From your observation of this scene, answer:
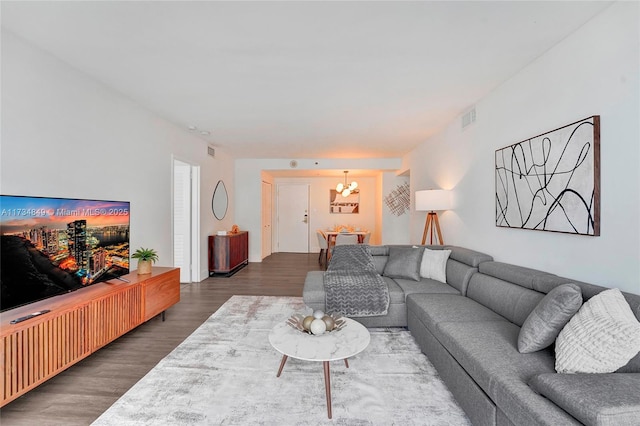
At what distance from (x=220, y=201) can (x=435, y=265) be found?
14.1ft

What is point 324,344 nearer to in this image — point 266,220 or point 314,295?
point 314,295

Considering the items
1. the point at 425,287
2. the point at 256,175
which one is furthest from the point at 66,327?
the point at 256,175

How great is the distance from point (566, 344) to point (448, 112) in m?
2.88

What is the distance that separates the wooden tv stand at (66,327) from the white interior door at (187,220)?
1908 mm

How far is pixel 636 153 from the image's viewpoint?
5.23ft

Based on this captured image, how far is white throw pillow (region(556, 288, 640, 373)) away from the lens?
4.12 feet

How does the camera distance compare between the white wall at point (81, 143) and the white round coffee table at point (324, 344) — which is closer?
the white round coffee table at point (324, 344)

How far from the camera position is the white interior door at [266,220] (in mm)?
7246

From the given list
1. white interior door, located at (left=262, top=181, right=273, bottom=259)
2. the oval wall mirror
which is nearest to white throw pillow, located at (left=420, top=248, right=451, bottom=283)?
the oval wall mirror

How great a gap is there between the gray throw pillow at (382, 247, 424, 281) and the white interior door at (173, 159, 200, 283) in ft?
10.7

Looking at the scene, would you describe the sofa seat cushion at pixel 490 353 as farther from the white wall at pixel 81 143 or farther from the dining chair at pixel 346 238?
the dining chair at pixel 346 238

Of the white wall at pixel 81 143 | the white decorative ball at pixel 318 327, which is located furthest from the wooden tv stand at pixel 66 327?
the white decorative ball at pixel 318 327

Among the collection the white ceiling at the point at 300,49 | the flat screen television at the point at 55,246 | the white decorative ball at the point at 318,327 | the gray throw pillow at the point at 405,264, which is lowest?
the white decorative ball at the point at 318,327

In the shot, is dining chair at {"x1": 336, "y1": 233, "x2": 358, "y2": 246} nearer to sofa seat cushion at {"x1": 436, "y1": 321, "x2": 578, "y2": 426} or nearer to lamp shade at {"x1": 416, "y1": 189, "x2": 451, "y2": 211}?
Result: lamp shade at {"x1": 416, "y1": 189, "x2": 451, "y2": 211}
